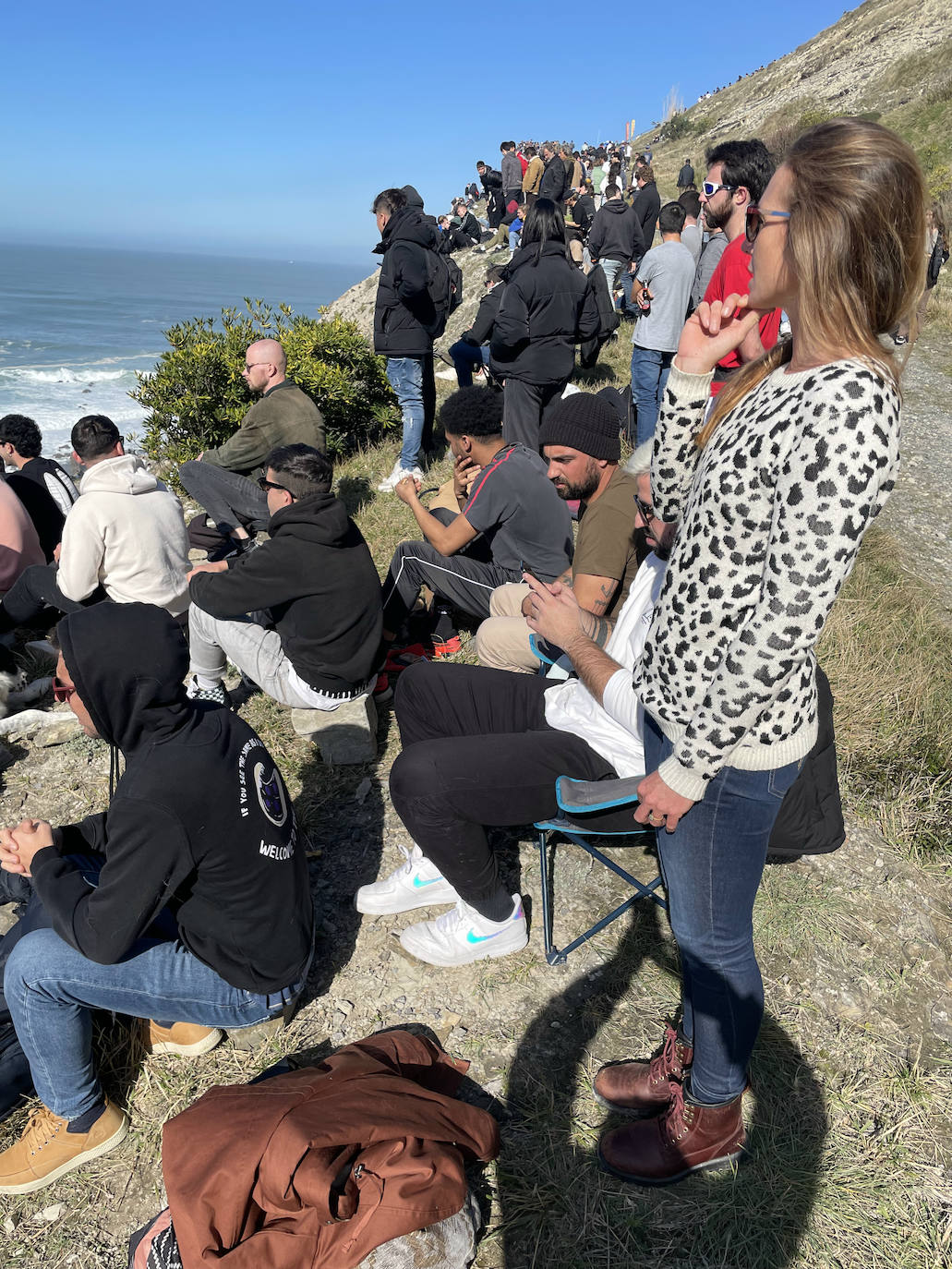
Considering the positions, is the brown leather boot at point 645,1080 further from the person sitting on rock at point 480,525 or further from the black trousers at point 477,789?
the person sitting on rock at point 480,525

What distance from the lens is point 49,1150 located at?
84.9 inches

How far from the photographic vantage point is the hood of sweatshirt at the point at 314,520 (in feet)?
11.7

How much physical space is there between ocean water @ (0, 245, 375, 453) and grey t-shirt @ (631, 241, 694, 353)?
10.1 m

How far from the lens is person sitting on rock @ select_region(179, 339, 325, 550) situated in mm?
6145

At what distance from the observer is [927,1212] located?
2037 millimetres

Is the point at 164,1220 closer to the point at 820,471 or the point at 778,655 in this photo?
the point at 778,655

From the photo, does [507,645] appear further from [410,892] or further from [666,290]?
[666,290]

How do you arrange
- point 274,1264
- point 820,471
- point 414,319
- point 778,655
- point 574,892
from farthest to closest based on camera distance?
1. point 414,319
2. point 574,892
3. point 274,1264
4. point 778,655
5. point 820,471

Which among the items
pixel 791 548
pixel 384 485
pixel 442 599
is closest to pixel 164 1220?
pixel 791 548

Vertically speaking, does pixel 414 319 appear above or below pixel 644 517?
above

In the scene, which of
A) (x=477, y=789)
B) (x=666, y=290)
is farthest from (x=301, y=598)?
(x=666, y=290)

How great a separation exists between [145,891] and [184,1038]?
82 cm

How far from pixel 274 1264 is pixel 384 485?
6605mm

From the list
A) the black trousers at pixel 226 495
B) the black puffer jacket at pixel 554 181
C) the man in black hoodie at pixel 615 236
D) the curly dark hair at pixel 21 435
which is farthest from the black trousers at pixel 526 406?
the black puffer jacket at pixel 554 181
